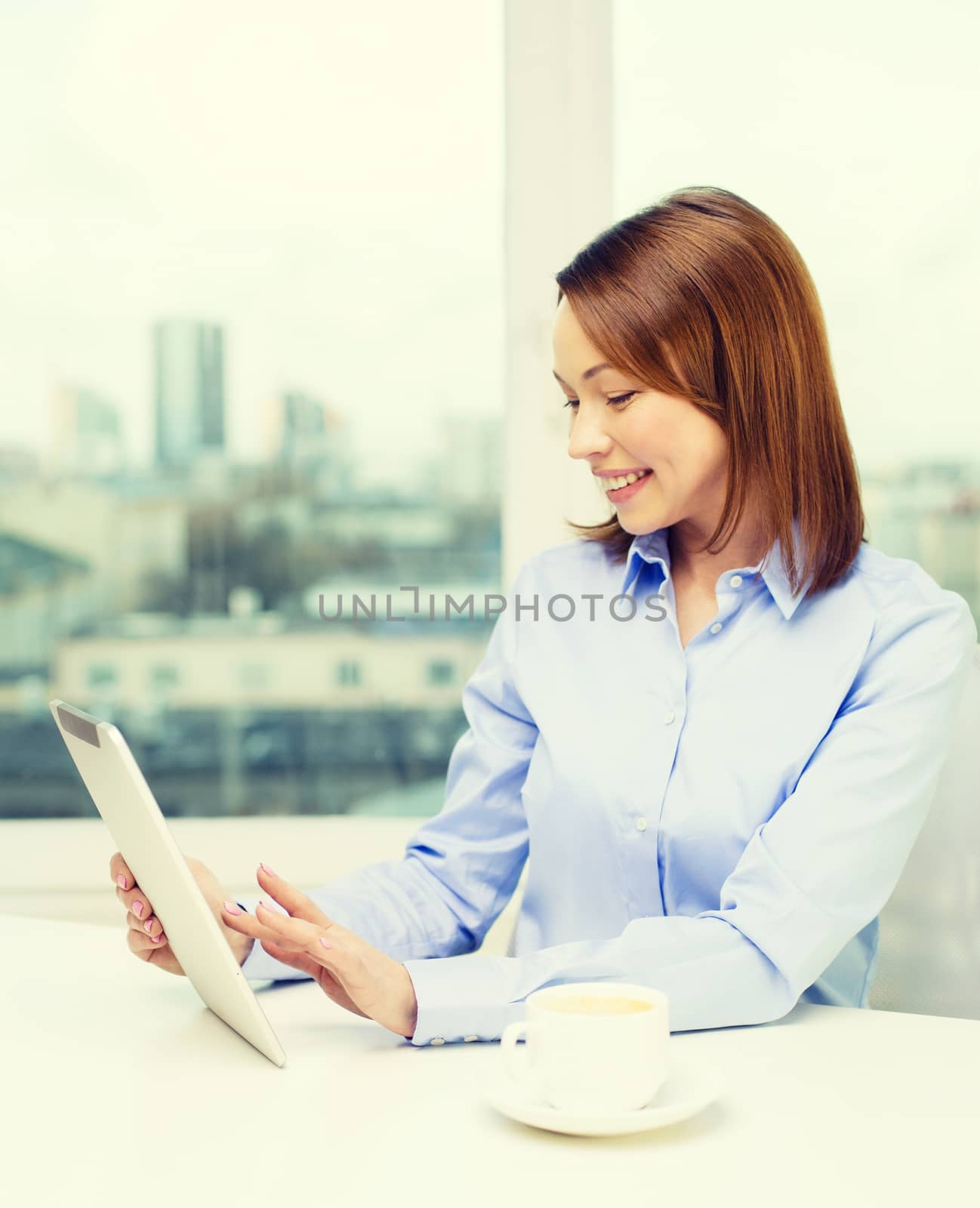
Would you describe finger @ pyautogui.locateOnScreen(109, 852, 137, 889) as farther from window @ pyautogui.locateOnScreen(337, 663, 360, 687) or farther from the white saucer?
window @ pyautogui.locateOnScreen(337, 663, 360, 687)

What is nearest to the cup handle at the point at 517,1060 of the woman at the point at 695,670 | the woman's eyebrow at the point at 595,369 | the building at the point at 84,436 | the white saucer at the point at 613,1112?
the white saucer at the point at 613,1112

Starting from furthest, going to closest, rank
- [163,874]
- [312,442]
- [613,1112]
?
[312,442], [163,874], [613,1112]

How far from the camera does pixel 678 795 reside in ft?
4.05

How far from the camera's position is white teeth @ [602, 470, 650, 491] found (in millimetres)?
1311

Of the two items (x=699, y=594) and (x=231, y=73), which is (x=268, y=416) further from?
(x=699, y=594)

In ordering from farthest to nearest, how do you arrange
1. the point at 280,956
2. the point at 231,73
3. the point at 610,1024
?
the point at 231,73, the point at 280,956, the point at 610,1024

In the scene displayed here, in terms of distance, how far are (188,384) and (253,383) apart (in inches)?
4.1

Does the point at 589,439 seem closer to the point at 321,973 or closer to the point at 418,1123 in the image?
the point at 321,973

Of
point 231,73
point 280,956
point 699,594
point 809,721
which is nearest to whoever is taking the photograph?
point 280,956

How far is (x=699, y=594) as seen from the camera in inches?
55.1

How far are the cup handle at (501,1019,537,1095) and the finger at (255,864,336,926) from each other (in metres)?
0.20

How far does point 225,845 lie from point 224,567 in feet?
1.48

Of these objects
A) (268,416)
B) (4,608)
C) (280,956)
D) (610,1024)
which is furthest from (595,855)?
(4,608)

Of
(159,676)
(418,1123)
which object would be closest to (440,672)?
(159,676)
